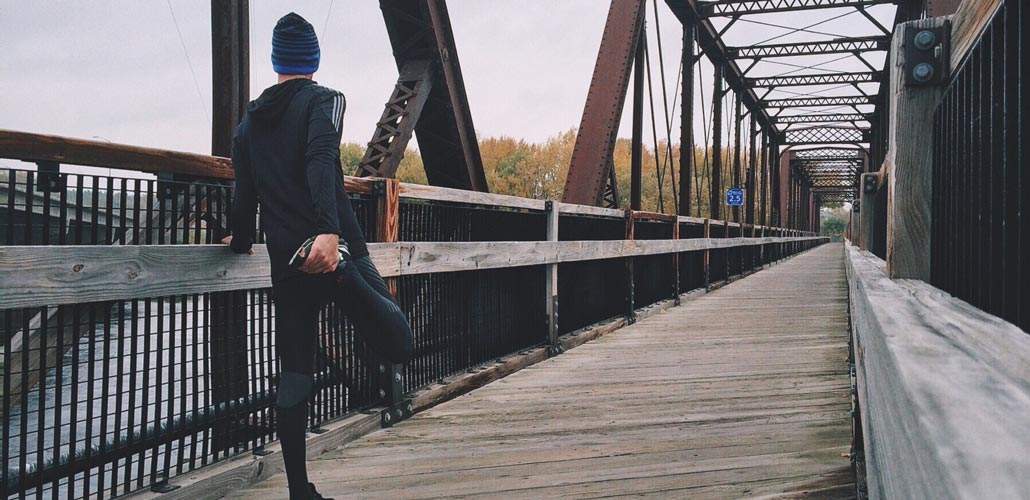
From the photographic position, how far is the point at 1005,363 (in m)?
0.79

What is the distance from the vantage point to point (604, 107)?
8.58m

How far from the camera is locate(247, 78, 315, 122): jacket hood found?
2375 mm

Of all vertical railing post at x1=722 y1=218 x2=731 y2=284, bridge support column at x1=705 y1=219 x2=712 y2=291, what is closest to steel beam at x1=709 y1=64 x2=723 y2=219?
vertical railing post at x1=722 y1=218 x2=731 y2=284

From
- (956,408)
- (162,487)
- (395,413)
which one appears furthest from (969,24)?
(395,413)

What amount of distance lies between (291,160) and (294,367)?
2.01 feet

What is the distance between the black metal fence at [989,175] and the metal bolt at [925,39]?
0.48 feet

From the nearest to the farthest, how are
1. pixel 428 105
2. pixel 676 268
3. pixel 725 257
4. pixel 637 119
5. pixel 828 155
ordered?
pixel 428 105 < pixel 676 268 < pixel 637 119 < pixel 725 257 < pixel 828 155

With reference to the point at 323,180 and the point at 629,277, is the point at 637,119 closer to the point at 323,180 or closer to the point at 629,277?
the point at 629,277

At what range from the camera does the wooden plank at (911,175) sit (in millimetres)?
2137

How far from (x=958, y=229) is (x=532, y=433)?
2.08 meters

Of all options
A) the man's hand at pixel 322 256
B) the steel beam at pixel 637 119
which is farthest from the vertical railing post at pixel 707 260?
the man's hand at pixel 322 256

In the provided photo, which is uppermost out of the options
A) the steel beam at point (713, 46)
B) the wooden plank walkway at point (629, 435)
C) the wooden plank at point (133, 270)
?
the steel beam at point (713, 46)

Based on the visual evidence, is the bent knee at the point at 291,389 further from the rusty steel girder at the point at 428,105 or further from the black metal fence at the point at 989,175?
the rusty steel girder at the point at 428,105

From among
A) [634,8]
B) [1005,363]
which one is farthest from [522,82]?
A: [1005,363]
